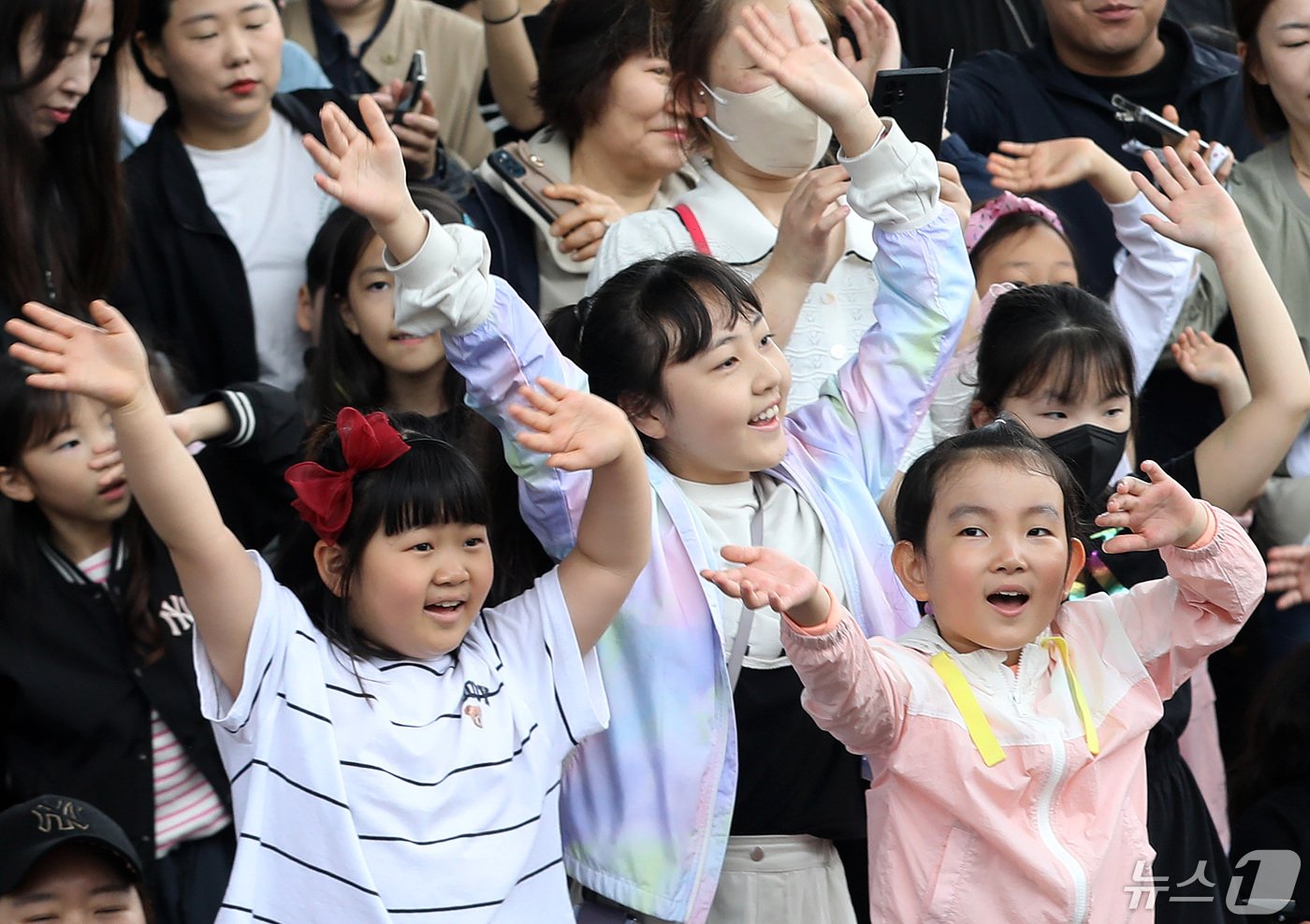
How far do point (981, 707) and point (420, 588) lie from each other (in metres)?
0.78

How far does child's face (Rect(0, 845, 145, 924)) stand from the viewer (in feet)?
8.53

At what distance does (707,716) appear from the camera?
8.55ft

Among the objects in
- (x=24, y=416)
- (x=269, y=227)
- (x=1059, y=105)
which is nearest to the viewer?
(x=24, y=416)

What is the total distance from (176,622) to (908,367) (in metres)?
1.28

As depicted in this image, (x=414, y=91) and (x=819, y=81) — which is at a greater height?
(x=414, y=91)

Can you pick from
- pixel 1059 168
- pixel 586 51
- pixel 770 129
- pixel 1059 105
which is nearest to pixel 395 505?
pixel 770 129

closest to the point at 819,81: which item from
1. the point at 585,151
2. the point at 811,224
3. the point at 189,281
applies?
the point at 811,224

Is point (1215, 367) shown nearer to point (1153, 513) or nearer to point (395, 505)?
point (1153, 513)

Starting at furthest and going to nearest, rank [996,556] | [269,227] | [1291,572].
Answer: [269,227] < [1291,572] < [996,556]

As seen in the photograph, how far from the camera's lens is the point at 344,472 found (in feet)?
8.48

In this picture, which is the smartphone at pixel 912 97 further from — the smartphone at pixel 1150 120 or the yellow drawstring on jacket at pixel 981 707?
the yellow drawstring on jacket at pixel 981 707

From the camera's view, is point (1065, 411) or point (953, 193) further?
point (953, 193)

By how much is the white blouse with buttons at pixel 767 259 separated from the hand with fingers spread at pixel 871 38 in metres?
0.43
